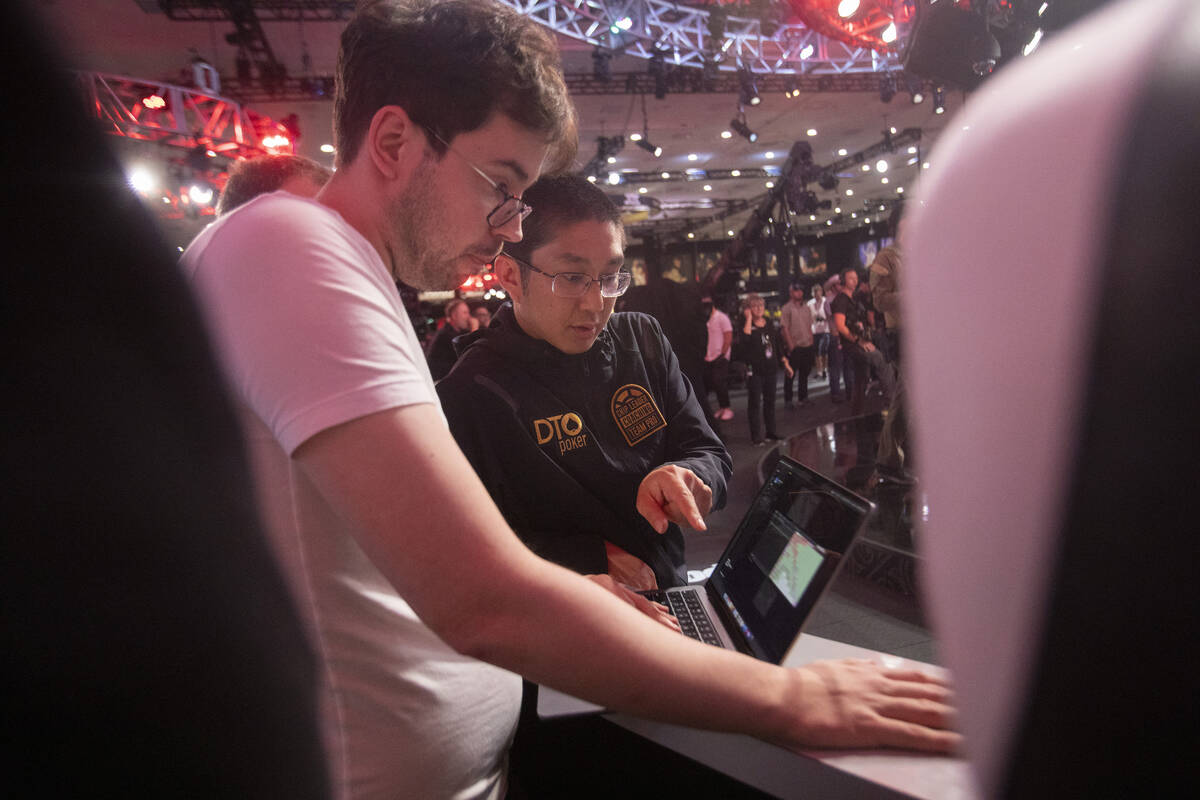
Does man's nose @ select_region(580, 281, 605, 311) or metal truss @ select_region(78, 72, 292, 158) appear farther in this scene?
metal truss @ select_region(78, 72, 292, 158)

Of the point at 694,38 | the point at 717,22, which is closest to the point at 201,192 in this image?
the point at 694,38

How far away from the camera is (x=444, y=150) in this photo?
3.05ft

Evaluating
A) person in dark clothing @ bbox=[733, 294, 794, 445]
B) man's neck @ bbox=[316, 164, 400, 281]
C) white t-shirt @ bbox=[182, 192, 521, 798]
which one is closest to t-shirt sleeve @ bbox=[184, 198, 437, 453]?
white t-shirt @ bbox=[182, 192, 521, 798]

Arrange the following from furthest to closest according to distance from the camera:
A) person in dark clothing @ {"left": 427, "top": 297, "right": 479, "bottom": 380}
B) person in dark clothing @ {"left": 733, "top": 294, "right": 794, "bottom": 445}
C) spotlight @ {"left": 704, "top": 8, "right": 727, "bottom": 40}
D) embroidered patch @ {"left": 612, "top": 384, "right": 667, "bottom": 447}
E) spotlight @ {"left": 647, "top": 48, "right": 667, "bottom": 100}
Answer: spotlight @ {"left": 647, "top": 48, "right": 667, "bottom": 100}
spotlight @ {"left": 704, "top": 8, "right": 727, "bottom": 40}
person in dark clothing @ {"left": 733, "top": 294, "right": 794, "bottom": 445}
person in dark clothing @ {"left": 427, "top": 297, "right": 479, "bottom": 380}
embroidered patch @ {"left": 612, "top": 384, "right": 667, "bottom": 447}

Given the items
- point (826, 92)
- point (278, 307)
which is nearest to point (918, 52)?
Answer: point (278, 307)

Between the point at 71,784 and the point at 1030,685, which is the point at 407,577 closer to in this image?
the point at 71,784

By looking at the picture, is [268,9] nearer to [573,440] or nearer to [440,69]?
[573,440]

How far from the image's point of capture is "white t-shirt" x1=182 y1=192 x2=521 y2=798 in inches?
24.0

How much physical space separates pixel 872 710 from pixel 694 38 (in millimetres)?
8313

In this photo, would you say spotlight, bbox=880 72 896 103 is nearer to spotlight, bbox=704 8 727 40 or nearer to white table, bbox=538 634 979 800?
spotlight, bbox=704 8 727 40

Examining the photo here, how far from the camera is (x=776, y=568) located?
106cm

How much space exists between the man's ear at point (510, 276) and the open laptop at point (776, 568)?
76 cm

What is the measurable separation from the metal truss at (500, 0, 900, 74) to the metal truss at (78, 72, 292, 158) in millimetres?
2938

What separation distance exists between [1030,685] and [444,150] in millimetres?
885
